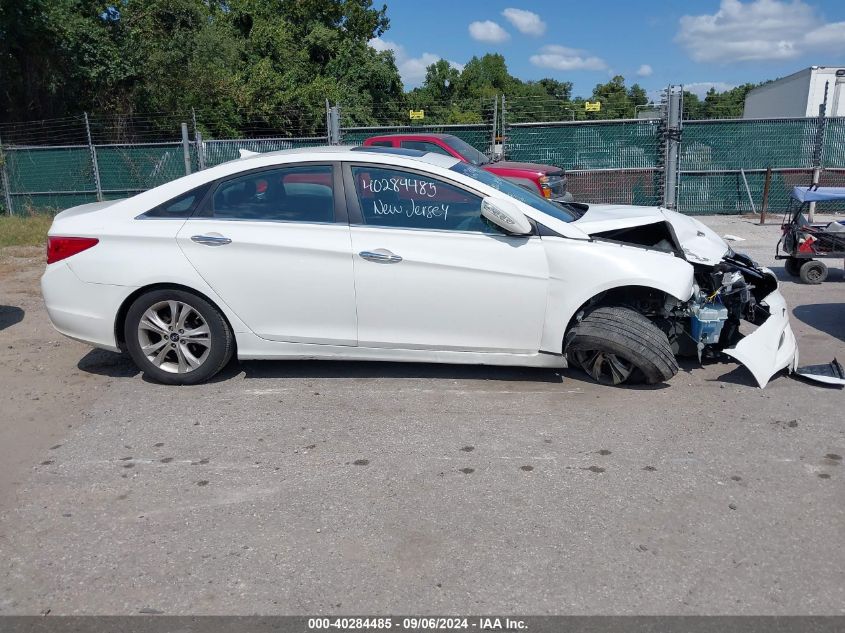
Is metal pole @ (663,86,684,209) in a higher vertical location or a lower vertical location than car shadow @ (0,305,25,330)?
higher

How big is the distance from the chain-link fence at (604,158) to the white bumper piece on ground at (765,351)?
9.83m

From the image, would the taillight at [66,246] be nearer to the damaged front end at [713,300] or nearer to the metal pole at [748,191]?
the damaged front end at [713,300]

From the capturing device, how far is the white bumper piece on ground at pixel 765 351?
5.04 metres

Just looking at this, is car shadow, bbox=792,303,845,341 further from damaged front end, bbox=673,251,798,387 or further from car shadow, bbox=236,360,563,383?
car shadow, bbox=236,360,563,383

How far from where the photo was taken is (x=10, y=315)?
7.64 metres

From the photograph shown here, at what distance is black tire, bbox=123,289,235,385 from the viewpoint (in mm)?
5184

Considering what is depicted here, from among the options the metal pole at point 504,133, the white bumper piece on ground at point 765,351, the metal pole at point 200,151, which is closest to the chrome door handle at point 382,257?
the white bumper piece on ground at point 765,351

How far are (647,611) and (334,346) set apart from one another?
114 inches

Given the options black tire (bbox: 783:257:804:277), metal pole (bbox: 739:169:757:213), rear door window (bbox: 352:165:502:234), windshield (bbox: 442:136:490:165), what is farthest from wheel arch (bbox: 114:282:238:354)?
metal pole (bbox: 739:169:757:213)

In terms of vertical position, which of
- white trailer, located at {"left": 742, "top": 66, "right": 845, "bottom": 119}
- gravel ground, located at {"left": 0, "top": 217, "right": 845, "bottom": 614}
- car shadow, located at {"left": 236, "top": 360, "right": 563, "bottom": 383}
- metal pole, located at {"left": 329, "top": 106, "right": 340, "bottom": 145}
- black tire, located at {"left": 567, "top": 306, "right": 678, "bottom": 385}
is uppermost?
white trailer, located at {"left": 742, "top": 66, "right": 845, "bottom": 119}

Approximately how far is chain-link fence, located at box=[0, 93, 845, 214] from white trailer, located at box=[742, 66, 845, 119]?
3.02 m

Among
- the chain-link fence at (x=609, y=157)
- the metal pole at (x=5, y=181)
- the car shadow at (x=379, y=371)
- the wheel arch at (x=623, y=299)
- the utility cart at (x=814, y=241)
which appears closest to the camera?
the wheel arch at (x=623, y=299)

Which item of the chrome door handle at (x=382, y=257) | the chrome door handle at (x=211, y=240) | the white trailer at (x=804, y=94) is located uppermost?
the white trailer at (x=804, y=94)
